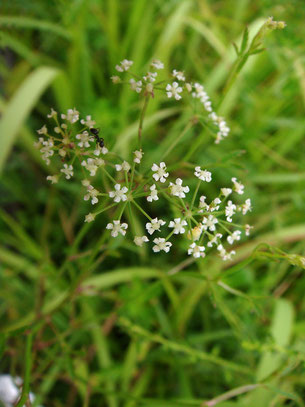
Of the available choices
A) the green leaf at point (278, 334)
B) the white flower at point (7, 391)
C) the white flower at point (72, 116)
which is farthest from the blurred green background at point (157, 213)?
the white flower at point (72, 116)

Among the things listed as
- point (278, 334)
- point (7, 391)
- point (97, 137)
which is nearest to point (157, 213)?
point (278, 334)

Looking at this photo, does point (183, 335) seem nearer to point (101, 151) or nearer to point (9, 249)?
point (9, 249)

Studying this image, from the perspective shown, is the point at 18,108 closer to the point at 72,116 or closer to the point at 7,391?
Answer: the point at 72,116

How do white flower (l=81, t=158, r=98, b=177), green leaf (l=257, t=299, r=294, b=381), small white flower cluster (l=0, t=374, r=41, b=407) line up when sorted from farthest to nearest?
1. green leaf (l=257, t=299, r=294, b=381)
2. small white flower cluster (l=0, t=374, r=41, b=407)
3. white flower (l=81, t=158, r=98, b=177)

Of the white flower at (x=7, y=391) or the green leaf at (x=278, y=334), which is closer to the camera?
the white flower at (x=7, y=391)

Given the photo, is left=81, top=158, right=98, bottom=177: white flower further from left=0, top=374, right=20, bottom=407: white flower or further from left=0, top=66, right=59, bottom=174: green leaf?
left=0, top=374, right=20, bottom=407: white flower

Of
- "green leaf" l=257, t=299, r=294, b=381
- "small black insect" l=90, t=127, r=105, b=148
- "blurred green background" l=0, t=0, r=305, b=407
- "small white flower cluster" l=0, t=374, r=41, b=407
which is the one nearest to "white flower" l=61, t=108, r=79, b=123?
"small black insect" l=90, t=127, r=105, b=148

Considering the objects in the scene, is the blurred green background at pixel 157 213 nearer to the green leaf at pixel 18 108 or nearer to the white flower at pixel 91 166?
the green leaf at pixel 18 108

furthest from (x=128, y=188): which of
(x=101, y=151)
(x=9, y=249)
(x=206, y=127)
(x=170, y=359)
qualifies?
(x=9, y=249)
